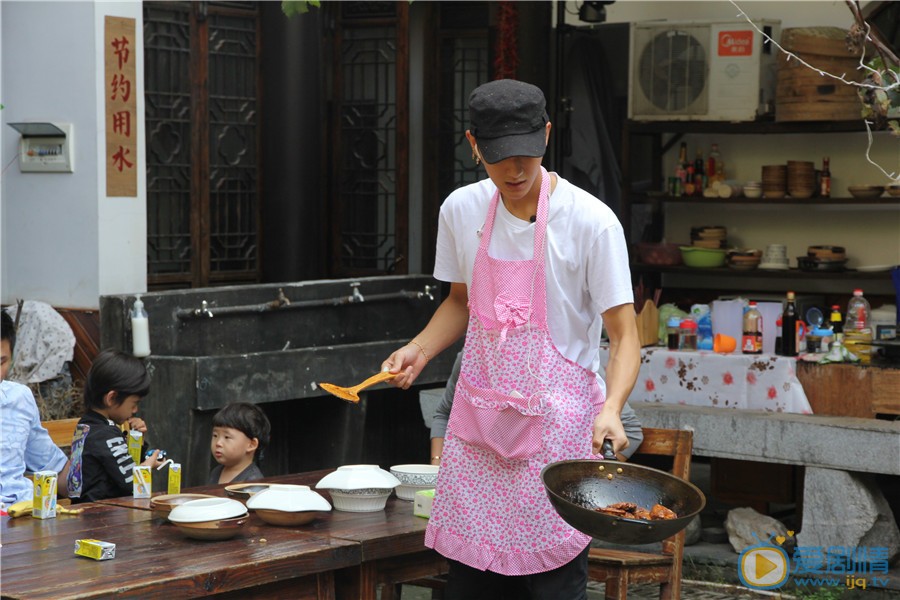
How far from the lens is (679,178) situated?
9.90 meters

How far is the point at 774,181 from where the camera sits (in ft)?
31.2

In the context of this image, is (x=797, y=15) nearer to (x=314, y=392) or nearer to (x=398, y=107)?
(x=398, y=107)

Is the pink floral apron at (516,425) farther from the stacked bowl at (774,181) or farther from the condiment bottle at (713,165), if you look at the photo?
the condiment bottle at (713,165)

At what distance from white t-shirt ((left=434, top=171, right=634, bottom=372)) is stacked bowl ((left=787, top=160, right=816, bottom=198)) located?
651 centimetres

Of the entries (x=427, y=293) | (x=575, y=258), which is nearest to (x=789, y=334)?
(x=427, y=293)

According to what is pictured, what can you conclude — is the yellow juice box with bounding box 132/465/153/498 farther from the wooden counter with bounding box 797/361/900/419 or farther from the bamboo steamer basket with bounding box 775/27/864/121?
the bamboo steamer basket with bounding box 775/27/864/121

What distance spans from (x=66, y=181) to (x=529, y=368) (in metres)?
4.80

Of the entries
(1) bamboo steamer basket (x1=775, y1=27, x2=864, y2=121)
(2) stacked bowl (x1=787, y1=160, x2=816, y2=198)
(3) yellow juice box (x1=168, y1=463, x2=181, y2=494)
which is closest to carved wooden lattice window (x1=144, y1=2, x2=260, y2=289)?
(1) bamboo steamer basket (x1=775, y1=27, x2=864, y2=121)

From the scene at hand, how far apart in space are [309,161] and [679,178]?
114 inches

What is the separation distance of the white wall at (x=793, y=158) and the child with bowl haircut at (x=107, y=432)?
253 inches

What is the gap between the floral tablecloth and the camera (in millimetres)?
6863

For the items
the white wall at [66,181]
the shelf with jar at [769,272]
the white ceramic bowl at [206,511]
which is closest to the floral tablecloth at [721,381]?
the shelf with jar at [769,272]

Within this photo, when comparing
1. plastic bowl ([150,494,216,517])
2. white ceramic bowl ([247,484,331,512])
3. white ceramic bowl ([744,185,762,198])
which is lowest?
plastic bowl ([150,494,216,517])

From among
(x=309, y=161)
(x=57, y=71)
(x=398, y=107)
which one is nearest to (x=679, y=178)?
(x=398, y=107)
